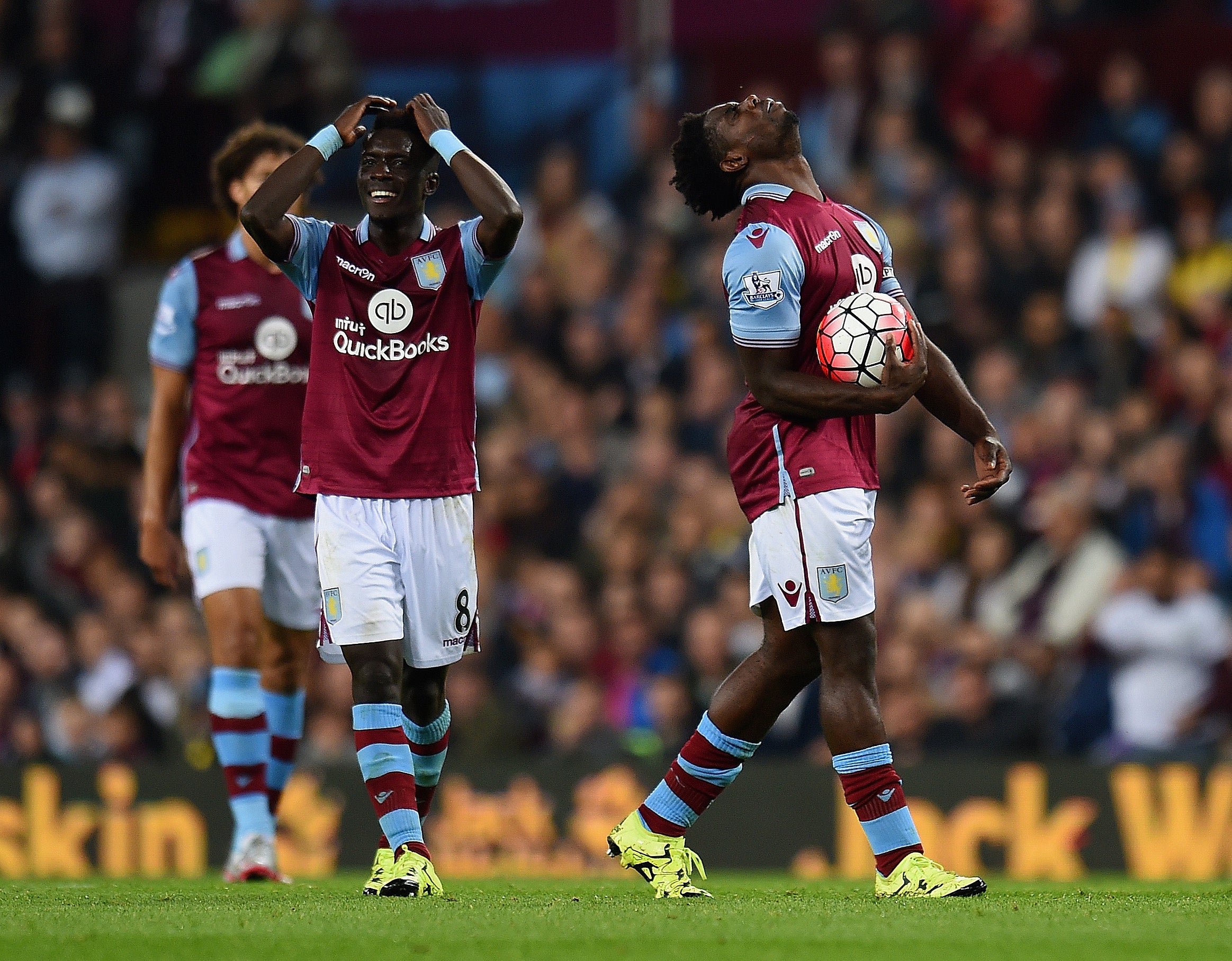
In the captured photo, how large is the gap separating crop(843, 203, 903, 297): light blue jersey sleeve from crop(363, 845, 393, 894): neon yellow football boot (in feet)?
8.05

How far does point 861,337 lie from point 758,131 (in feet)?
2.83

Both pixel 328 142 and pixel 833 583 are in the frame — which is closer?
pixel 833 583

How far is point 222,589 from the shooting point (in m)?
7.64

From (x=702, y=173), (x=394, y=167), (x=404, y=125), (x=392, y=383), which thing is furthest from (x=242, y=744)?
(x=702, y=173)

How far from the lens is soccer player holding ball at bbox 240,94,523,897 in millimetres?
6277

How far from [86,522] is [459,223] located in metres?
7.85

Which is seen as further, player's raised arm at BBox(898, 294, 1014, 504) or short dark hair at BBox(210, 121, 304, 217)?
short dark hair at BBox(210, 121, 304, 217)

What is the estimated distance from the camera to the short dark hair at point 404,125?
6480 mm

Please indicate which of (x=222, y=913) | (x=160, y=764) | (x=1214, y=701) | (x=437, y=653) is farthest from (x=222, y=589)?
(x=1214, y=701)

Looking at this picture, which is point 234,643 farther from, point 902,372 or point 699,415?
point 699,415

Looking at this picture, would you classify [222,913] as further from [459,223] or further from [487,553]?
[487,553]

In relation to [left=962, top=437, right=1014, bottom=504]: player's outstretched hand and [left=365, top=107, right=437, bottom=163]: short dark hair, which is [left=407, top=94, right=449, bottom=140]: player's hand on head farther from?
[left=962, top=437, right=1014, bottom=504]: player's outstretched hand

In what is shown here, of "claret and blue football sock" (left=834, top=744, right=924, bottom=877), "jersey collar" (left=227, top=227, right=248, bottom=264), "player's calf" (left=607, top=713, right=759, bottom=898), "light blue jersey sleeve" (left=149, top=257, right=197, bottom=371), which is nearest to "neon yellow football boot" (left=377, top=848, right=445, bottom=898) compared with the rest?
"player's calf" (left=607, top=713, right=759, bottom=898)

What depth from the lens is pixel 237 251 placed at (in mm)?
7961
